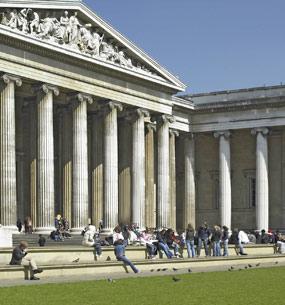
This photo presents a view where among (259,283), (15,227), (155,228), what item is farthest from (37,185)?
(259,283)

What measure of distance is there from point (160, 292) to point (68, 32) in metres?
37.0

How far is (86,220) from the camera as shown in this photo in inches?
2502

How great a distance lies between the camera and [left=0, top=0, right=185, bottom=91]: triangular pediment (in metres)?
56.4

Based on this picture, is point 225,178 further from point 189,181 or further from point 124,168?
point 124,168

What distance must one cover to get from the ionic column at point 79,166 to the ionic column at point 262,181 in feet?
75.6

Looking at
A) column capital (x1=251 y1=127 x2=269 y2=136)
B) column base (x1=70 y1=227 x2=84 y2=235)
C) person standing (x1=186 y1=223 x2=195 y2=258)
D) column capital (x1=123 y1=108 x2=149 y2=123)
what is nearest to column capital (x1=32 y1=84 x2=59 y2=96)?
column base (x1=70 y1=227 x2=84 y2=235)

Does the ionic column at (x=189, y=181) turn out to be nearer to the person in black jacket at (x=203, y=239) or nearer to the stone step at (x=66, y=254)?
the person in black jacket at (x=203, y=239)

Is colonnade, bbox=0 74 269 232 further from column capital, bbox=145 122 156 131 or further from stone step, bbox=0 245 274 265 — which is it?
stone step, bbox=0 245 274 265

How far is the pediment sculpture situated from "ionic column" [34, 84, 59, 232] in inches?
144

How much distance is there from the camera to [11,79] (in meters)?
56.3

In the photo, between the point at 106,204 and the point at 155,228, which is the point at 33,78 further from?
the point at 155,228

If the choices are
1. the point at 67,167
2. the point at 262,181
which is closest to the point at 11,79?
the point at 67,167

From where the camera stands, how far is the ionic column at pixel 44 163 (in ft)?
194

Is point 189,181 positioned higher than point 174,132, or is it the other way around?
point 174,132
